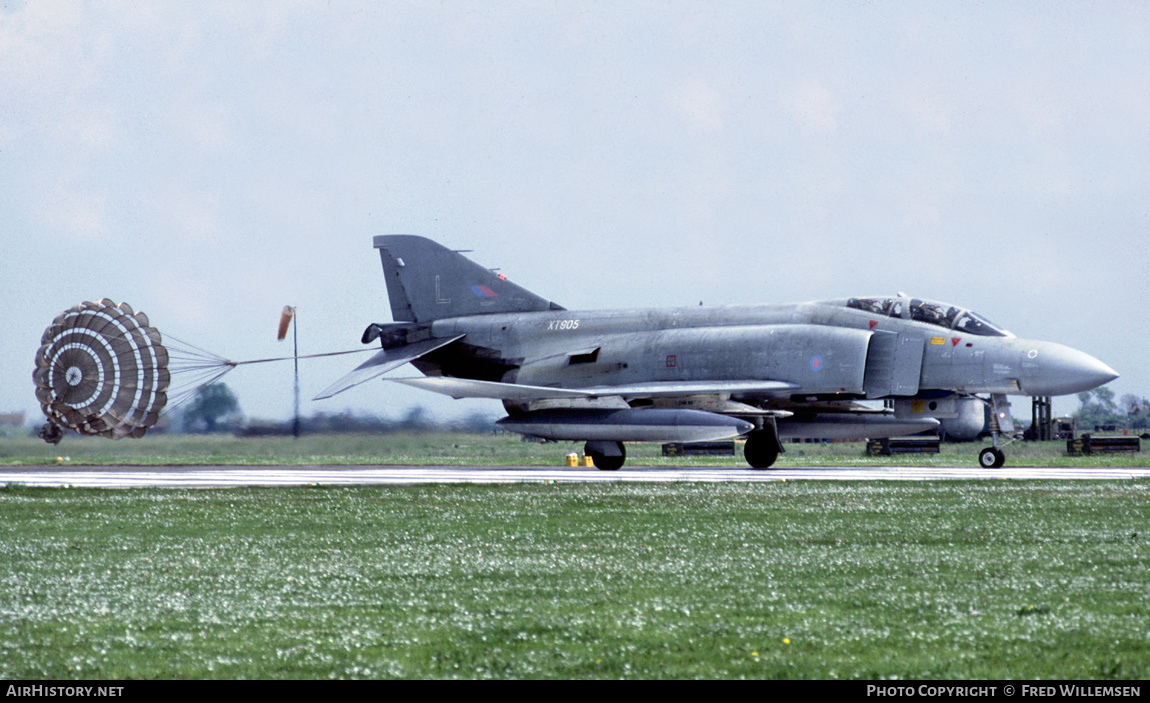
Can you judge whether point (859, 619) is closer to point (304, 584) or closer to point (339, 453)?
point (304, 584)

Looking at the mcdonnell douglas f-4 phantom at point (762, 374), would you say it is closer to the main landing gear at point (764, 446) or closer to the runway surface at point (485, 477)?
the main landing gear at point (764, 446)

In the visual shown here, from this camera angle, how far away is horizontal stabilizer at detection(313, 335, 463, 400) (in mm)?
31125

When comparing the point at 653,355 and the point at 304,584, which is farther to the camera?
the point at 653,355

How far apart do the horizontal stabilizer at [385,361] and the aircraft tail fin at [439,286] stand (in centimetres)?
103

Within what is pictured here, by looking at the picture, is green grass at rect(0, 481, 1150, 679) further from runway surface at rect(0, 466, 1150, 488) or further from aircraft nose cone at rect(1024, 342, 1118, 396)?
aircraft nose cone at rect(1024, 342, 1118, 396)

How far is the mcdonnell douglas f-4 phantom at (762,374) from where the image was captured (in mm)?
24938

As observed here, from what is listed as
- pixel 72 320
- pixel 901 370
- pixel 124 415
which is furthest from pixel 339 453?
pixel 901 370

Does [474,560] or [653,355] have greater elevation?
[653,355]

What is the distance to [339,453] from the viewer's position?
28.1 m

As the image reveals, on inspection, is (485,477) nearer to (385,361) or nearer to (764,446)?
(764,446)

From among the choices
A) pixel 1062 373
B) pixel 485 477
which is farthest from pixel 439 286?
pixel 1062 373

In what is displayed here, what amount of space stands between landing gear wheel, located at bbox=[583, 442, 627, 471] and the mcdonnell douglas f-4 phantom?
0.03 meters

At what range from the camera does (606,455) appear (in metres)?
26.9

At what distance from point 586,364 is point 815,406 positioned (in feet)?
18.1
